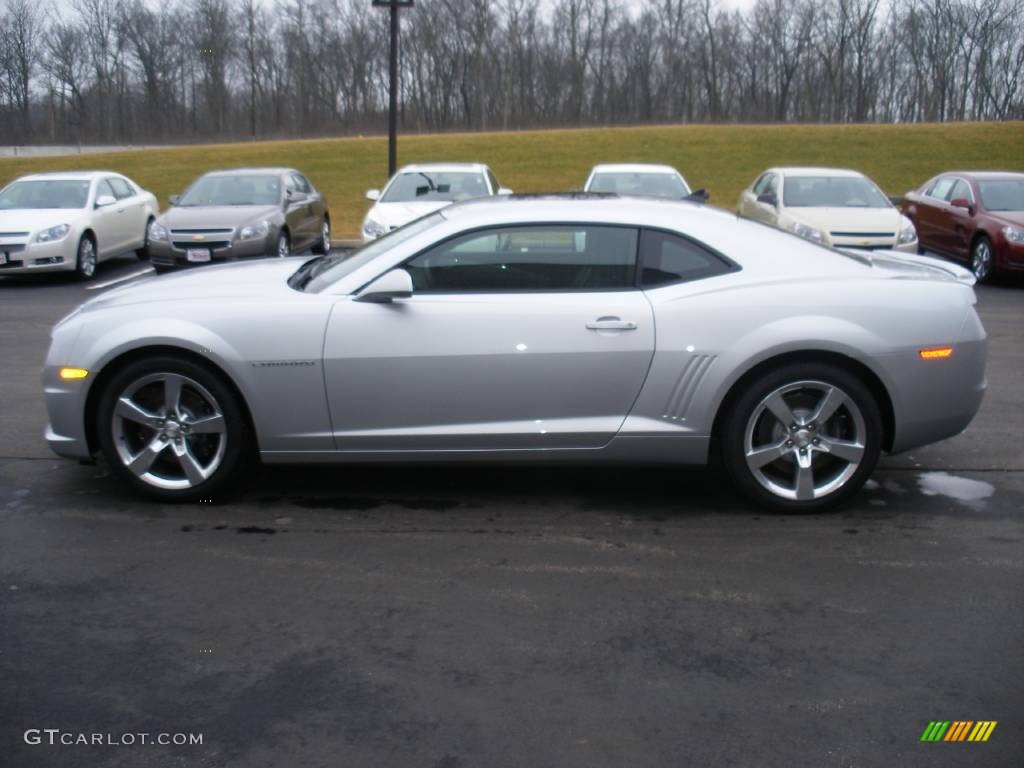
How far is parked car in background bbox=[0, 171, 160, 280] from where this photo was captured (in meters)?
13.7

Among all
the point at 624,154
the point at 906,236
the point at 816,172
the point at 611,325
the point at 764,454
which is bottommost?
the point at 764,454

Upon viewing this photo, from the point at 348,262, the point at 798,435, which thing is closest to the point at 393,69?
the point at 348,262

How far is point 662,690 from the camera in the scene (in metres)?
3.28

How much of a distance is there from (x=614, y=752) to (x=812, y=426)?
2469 mm

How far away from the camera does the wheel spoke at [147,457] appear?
500 cm

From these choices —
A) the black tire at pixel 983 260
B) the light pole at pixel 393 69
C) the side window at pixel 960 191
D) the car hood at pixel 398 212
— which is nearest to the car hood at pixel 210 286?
the car hood at pixel 398 212

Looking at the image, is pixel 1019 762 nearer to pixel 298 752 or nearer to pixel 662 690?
pixel 662 690

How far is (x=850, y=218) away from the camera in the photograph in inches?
525

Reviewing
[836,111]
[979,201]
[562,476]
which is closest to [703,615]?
[562,476]

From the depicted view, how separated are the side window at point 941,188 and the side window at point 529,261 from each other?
12.7m

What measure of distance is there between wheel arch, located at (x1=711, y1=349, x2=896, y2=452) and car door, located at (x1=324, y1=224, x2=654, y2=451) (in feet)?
1.51

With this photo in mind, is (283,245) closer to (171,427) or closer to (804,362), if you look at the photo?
(171,427)

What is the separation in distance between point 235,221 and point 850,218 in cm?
813

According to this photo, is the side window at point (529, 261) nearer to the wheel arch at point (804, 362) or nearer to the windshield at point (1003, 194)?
the wheel arch at point (804, 362)
